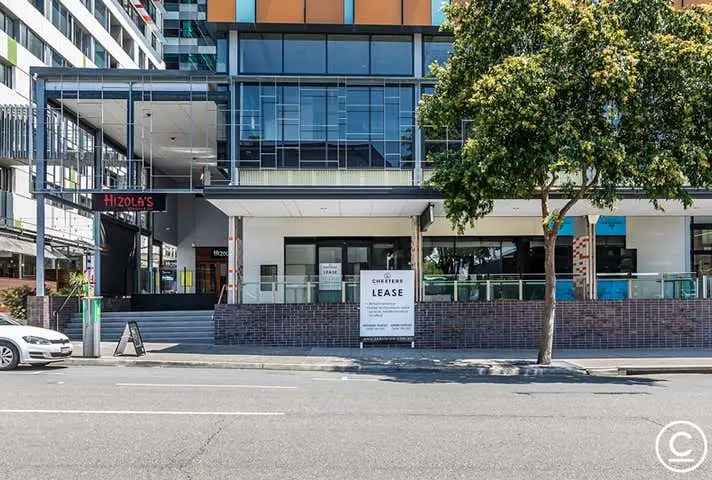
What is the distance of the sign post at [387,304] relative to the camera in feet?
63.1

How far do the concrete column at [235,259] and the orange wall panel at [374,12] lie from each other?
23.8 ft

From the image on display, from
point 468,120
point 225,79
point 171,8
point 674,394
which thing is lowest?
A: point 674,394

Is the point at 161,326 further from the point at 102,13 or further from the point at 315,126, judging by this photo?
the point at 102,13

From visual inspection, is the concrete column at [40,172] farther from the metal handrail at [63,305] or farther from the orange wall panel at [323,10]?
the orange wall panel at [323,10]

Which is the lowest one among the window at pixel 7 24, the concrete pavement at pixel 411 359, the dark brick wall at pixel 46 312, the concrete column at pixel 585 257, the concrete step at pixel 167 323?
the concrete pavement at pixel 411 359

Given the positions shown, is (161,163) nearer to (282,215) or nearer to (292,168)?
(282,215)

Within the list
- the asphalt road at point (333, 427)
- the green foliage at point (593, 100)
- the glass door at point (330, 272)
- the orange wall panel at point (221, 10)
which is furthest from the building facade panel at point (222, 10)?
the asphalt road at point (333, 427)

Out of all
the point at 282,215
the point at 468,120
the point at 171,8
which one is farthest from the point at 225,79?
the point at 171,8

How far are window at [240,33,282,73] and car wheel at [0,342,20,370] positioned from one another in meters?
10.0

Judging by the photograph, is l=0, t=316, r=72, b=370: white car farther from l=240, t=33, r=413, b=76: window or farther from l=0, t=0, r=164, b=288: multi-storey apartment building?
l=240, t=33, r=413, b=76: window

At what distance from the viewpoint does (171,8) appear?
250 ft

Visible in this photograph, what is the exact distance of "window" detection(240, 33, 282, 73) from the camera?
67.5ft

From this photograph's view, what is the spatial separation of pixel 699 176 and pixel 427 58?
9100mm
